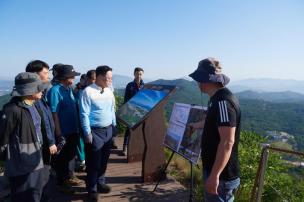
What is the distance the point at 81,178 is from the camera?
5.25m

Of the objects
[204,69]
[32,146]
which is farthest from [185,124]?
[32,146]

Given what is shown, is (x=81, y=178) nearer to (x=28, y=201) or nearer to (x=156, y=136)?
(x=156, y=136)

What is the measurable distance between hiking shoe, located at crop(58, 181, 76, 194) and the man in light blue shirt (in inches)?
17.6

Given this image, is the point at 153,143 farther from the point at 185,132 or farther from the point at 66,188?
the point at 66,188

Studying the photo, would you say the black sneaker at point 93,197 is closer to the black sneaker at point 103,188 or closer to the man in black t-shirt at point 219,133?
the black sneaker at point 103,188

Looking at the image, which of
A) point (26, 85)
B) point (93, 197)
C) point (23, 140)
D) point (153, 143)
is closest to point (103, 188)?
point (93, 197)

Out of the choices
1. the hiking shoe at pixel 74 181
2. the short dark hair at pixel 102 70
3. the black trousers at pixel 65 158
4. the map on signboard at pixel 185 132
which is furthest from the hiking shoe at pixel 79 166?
the short dark hair at pixel 102 70

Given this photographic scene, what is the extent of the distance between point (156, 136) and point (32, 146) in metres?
2.51

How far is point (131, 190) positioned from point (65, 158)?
4.00ft

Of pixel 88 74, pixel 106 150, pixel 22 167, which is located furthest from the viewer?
Result: pixel 88 74

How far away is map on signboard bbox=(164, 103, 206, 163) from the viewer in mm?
3760

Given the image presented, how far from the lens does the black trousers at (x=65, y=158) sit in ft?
15.1

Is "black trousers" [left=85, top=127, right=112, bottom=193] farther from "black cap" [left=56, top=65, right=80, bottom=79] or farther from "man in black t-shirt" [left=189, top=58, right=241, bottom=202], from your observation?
"man in black t-shirt" [left=189, top=58, right=241, bottom=202]

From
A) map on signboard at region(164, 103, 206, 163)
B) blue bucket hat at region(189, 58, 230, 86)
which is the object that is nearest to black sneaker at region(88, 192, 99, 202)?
map on signboard at region(164, 103, 206, 163)
